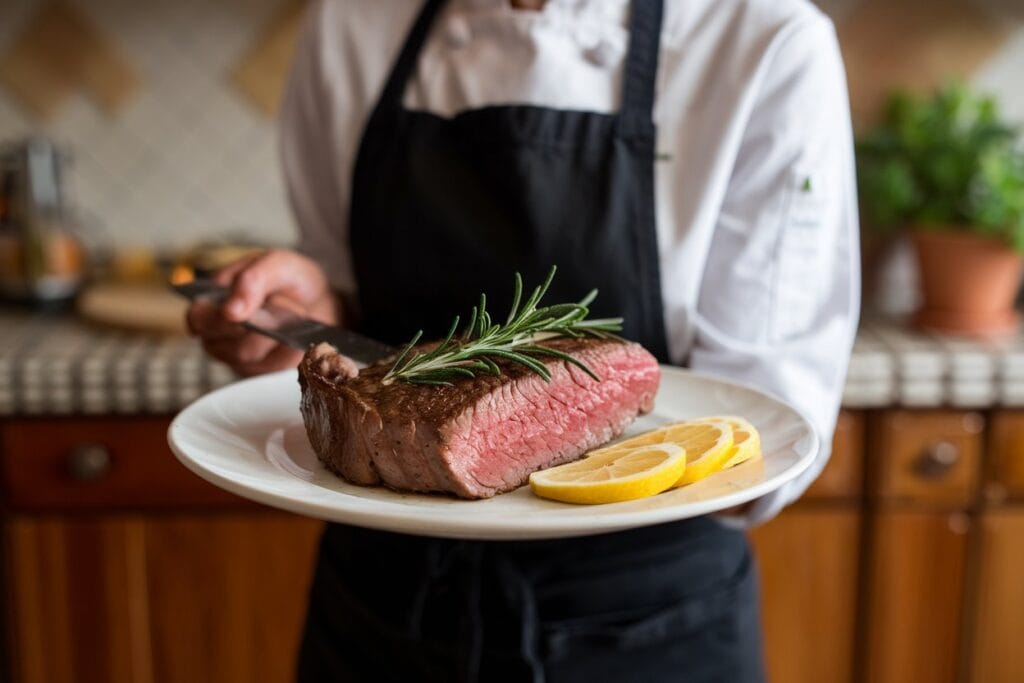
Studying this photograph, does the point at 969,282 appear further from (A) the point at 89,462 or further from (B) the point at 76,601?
(B) the point at 76,601

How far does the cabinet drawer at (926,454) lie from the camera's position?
182 cm

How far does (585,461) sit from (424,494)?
12 cm

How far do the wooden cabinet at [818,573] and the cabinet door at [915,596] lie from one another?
0.13 feet

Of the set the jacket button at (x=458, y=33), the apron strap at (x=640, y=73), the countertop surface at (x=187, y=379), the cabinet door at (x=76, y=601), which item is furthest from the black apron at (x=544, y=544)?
the cabinet door at (x=76, y=601)

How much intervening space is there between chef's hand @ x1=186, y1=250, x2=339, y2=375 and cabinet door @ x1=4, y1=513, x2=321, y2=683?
0.81m

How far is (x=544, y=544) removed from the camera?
1062mm

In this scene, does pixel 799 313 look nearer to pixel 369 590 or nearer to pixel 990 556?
pixel 369 590

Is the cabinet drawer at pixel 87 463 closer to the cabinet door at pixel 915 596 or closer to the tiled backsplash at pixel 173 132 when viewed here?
the tiled backsplash at pixel 173 132

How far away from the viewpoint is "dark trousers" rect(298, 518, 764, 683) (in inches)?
41.6

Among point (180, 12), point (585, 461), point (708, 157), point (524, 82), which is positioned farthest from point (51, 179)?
point (585, 461)

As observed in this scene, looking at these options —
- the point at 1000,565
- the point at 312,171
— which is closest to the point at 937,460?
the point at 1000,565

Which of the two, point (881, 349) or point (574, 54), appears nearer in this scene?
point (574, 54)

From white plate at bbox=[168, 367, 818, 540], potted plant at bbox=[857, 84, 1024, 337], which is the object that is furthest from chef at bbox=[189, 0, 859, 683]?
potted plant at bbox=[857, 84, 1024, 337]

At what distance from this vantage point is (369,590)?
1.12 m
